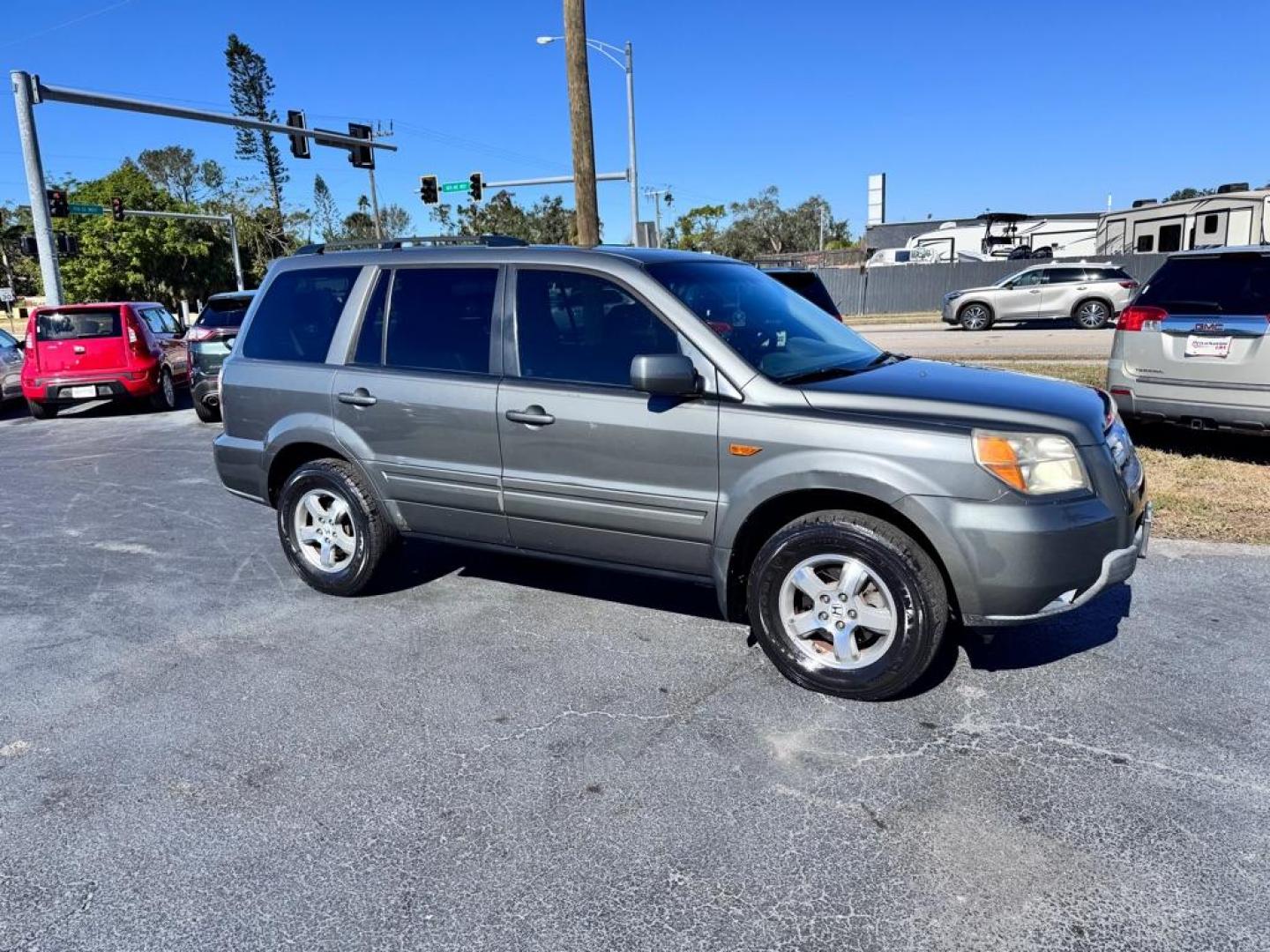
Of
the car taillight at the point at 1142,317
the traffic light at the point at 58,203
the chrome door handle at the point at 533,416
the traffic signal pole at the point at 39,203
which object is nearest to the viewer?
the chrome door handle at the point at 533,416

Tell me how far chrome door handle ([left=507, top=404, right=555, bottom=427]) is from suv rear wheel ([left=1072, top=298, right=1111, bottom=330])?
905 inches

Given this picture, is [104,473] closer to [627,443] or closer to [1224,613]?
[627,443]

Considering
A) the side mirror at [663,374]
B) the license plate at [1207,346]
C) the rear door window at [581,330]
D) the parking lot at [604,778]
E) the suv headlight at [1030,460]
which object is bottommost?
the parking lot at [604,778]

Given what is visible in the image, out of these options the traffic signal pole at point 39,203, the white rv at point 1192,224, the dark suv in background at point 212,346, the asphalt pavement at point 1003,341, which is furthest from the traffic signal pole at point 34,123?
the white rv at point 1192,224

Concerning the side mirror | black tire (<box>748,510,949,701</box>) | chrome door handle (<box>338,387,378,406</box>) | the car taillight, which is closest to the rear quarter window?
chrome door handle (<box>338,387,378,406</box>)

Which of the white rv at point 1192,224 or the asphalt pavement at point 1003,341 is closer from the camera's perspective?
the asphalt pavement at point 1003,341

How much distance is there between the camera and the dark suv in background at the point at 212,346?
37.1ft

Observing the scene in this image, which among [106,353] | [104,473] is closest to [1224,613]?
[104,473]

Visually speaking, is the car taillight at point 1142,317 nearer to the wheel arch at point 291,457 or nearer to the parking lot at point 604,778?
the parking lot at point 604,778

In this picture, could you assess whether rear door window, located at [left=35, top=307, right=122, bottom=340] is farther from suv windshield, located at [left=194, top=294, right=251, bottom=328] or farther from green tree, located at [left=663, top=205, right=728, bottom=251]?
green tree, located at [left=663, top=205, right=728, bottom=251]

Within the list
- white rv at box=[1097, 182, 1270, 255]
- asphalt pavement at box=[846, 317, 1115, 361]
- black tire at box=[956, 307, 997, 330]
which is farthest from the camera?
white rv at box=[1097, 182, 1270, 255]

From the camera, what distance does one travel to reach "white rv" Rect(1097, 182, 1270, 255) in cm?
2664

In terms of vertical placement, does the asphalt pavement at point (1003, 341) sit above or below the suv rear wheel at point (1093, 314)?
below

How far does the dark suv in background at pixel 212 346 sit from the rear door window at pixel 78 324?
1050 millimetres
